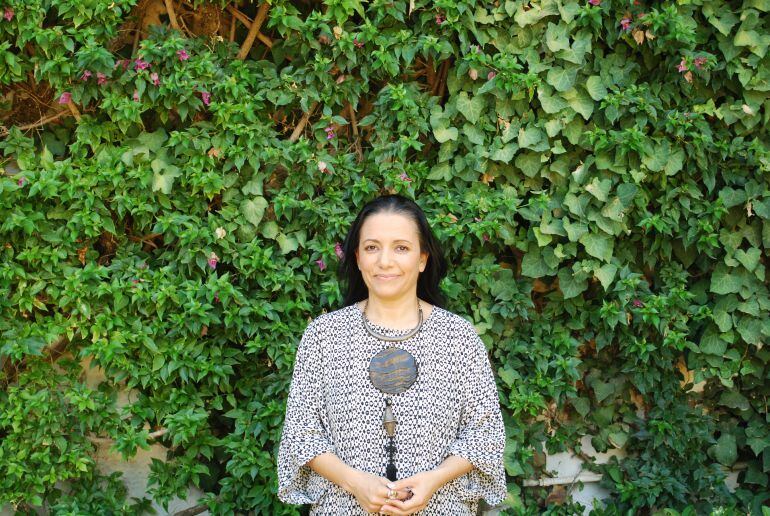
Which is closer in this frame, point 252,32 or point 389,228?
point 389,228

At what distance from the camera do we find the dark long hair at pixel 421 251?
2168 millimetres

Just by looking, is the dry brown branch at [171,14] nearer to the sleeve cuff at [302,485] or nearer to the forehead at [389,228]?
the forehead at [389,228]

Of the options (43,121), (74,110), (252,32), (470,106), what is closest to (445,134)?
(470,106)

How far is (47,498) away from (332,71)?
179 cm

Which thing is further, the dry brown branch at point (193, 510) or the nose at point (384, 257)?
the dry brown branch at point (193, 510)

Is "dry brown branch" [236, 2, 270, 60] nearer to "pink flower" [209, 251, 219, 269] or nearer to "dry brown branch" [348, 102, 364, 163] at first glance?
"dry brown branch" [348, 102, 364, 163]

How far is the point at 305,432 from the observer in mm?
2119

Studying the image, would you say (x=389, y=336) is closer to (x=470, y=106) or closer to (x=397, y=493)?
(x=397, y=493)

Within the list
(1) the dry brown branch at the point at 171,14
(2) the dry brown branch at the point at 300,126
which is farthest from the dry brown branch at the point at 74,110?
(2) the dry brown branch at the point at 300,126

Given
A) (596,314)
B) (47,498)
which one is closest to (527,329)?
(596,314)

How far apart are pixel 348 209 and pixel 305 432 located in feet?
3.43

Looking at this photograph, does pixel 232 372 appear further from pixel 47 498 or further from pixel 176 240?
pixel 47 498

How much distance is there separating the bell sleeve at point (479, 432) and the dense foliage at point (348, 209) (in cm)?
75

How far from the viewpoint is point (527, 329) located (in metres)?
3.13
